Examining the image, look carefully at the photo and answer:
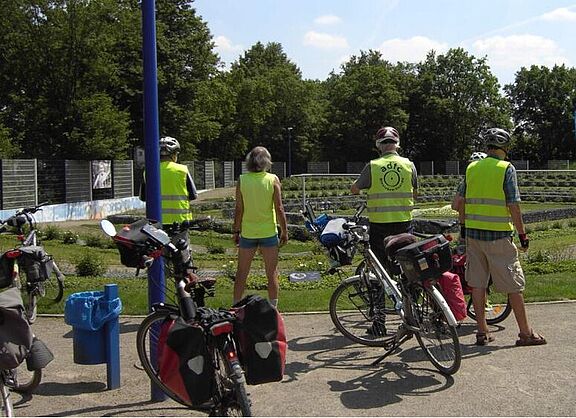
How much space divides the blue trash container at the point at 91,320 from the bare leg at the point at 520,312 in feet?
12.0

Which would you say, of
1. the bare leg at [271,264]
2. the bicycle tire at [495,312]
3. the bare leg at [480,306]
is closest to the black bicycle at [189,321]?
the bare leg at [271,264]

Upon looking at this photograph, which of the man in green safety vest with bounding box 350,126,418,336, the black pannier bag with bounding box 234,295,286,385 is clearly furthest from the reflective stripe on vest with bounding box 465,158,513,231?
the black pannier bag with bounding box 234,295,286,385

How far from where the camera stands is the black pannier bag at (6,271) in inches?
286

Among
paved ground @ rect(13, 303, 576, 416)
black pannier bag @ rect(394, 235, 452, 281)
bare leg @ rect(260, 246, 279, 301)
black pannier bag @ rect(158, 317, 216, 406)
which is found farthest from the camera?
bare leg @ rect(260, 246, 279, 301)

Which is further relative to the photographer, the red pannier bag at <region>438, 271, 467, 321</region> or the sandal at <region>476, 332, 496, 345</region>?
the sandal at <region>476, 332, 496, 345</region>

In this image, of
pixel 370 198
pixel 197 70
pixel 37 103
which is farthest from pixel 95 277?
pixel 197 70

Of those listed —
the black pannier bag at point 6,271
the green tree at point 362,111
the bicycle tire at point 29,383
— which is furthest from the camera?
the green tree at point 362,111

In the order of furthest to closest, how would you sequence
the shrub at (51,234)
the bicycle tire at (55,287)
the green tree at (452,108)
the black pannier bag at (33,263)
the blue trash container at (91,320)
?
the green tree at (452,108) < the shrub at (51,234) < the bicycle tire at (55,287) < the black pannier bag at (33,263) < the blue trash container at (91,320)

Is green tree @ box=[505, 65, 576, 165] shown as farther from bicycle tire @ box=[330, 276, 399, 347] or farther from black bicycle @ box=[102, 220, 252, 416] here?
black bicycle @ box=[102, 220, 252, 416]

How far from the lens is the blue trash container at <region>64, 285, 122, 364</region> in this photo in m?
5.54

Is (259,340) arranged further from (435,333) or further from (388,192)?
(388,192)

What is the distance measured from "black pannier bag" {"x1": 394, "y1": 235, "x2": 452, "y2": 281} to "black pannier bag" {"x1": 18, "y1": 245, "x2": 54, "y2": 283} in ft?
13.1

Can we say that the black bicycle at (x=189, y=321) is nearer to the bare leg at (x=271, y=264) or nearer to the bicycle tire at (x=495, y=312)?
the bare leg at (x=271, y=264)

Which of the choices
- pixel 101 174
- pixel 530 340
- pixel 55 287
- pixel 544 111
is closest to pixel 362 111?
pixel 544 111
